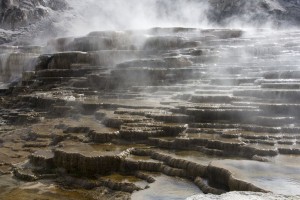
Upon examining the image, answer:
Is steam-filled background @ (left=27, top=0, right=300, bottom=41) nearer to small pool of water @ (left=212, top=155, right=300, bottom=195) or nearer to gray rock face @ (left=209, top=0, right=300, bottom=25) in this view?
gray rock face @ (left=209, top=0, right=300, bottom=25)

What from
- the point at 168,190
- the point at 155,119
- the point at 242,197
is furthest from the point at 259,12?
the point at 242,197

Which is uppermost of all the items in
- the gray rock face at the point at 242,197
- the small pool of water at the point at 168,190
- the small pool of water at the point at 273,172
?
the gray rock face at the point at 242,197

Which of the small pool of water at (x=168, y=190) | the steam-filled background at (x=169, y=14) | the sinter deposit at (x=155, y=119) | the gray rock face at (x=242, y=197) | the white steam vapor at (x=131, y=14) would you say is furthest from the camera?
the white steam vapor at (x=131, y=14)

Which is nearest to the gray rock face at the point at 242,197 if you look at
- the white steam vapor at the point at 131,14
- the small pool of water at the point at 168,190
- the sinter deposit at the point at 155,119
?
the sinter deposit at the point at 155,119

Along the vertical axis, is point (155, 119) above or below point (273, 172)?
above

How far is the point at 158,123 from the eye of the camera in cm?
1067

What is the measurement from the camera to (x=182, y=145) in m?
9.31

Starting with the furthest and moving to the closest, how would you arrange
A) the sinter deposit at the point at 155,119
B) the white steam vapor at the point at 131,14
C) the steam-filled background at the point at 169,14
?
the white steam vapor at the point at 131,14, the steam-filled background at the point at 169,14, the sinter deposit at the point at 155,119

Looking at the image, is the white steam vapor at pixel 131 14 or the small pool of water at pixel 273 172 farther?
the white steam vapor at pixel 131 14

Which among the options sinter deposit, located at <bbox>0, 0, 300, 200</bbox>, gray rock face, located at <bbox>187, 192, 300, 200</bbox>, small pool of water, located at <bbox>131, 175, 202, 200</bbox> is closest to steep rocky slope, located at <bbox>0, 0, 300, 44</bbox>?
sinter deposit, located at <bbox>0, 0, 300, 200</bbox>

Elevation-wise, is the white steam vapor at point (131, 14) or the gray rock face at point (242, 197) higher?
the white steam vapor at point (131, 14)

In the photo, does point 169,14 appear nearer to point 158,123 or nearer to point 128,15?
point 128,15

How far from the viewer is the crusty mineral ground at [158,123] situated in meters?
7.70

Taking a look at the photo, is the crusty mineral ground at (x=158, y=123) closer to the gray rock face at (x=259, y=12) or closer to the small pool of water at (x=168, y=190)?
the small pool of water at (x=168, y=190)
